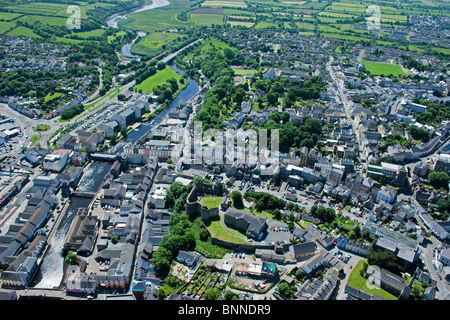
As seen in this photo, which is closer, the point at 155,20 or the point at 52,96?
the point at 52,96

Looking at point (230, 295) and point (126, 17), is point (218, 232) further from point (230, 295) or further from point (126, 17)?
point (126, 17)

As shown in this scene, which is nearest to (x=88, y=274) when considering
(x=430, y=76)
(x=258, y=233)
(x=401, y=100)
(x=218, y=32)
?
(x=258, y=233)

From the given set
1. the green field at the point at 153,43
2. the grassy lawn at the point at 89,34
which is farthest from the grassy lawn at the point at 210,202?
the grassy lawn at the point at 89,34

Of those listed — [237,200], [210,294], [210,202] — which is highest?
[237,200]

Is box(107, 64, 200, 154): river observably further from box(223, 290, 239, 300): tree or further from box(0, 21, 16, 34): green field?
box(0, 21, 16, 34): green field

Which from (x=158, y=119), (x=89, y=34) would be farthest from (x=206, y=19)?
(x=158, y=119)

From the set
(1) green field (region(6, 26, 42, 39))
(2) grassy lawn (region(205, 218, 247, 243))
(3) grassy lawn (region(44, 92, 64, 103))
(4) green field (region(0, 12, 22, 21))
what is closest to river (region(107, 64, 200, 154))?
(2) grassy lawn (region(205, 218, 247, 243))
